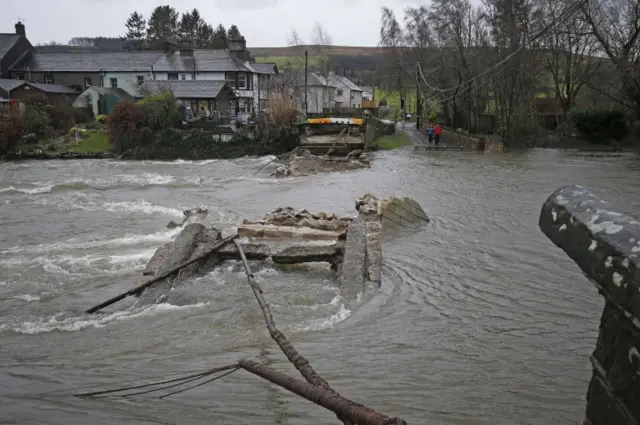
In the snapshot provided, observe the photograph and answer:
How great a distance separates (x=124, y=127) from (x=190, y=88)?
12.1 m

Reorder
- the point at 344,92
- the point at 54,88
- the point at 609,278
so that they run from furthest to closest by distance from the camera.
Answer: the point at 344,92 < the point at 54,88 < the point at 609,278

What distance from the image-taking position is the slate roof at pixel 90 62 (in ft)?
211

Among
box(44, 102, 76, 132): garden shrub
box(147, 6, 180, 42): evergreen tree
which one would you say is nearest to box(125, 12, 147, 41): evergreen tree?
box(147, 6, 180, 42): evergreen tree

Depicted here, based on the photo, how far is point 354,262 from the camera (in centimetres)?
964

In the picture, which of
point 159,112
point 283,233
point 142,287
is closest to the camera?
point 142,287

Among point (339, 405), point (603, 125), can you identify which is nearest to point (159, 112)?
point (603, 125)

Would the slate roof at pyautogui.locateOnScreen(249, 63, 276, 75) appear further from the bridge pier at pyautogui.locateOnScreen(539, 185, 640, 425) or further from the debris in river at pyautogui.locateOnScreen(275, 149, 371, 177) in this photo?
the bridge pier at pyautogui.locateOnScreen(539, 185, 640, 425)

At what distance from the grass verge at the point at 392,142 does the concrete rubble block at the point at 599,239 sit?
3926 centimetres

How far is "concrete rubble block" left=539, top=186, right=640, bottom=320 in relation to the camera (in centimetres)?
186

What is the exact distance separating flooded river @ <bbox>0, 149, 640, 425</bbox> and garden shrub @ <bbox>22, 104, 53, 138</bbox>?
31439mm

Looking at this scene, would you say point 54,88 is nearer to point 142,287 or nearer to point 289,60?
point 289,60

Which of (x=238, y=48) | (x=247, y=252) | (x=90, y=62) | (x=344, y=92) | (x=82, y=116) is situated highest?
(x=238, y=48)

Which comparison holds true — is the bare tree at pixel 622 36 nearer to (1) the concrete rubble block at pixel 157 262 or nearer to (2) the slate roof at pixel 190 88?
(2) the slate roof at pixel 190 88

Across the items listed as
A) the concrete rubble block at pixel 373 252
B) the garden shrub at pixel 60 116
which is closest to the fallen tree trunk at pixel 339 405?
the concrete rubble block at pixel 373 252
